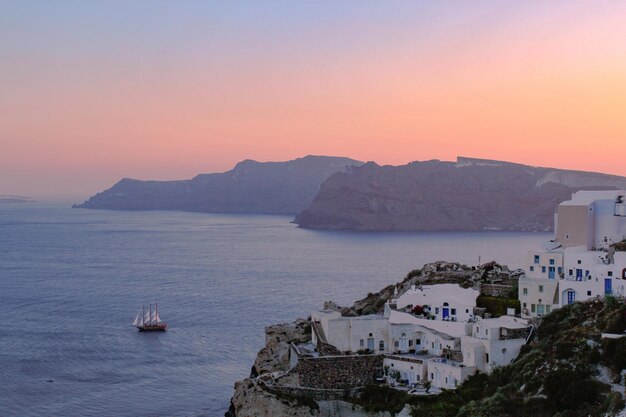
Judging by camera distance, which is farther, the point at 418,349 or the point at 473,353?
the point at 418,349

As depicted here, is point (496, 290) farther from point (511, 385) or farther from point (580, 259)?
point (511, 385)

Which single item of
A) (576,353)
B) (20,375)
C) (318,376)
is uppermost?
(576,353)

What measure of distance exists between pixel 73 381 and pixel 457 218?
533ft

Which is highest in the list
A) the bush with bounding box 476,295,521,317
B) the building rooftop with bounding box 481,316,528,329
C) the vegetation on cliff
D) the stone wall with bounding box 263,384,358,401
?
the bush with bounding box 476,295,521,317

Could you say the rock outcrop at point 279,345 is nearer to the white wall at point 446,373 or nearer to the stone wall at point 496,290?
the white wall at point 446,373

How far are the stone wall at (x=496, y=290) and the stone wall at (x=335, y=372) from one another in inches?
254

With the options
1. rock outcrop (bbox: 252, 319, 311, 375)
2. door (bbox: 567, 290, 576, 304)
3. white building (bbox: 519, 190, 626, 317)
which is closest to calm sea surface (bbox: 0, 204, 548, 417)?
rock outcrop (bbox: 252, 319, 311, 375)

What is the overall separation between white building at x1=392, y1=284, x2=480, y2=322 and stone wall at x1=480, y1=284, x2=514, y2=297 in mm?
954

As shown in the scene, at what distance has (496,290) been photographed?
105ft

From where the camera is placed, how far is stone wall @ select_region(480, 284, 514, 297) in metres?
31.7

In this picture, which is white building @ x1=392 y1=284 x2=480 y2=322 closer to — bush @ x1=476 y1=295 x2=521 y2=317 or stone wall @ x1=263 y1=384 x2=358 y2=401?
bush @ x1=476 y1=295 x2=521 y2=317

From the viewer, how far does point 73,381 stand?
133 feet

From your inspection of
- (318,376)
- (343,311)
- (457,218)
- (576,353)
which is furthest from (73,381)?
(457,218)

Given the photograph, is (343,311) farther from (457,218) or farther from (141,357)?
(457,218)
